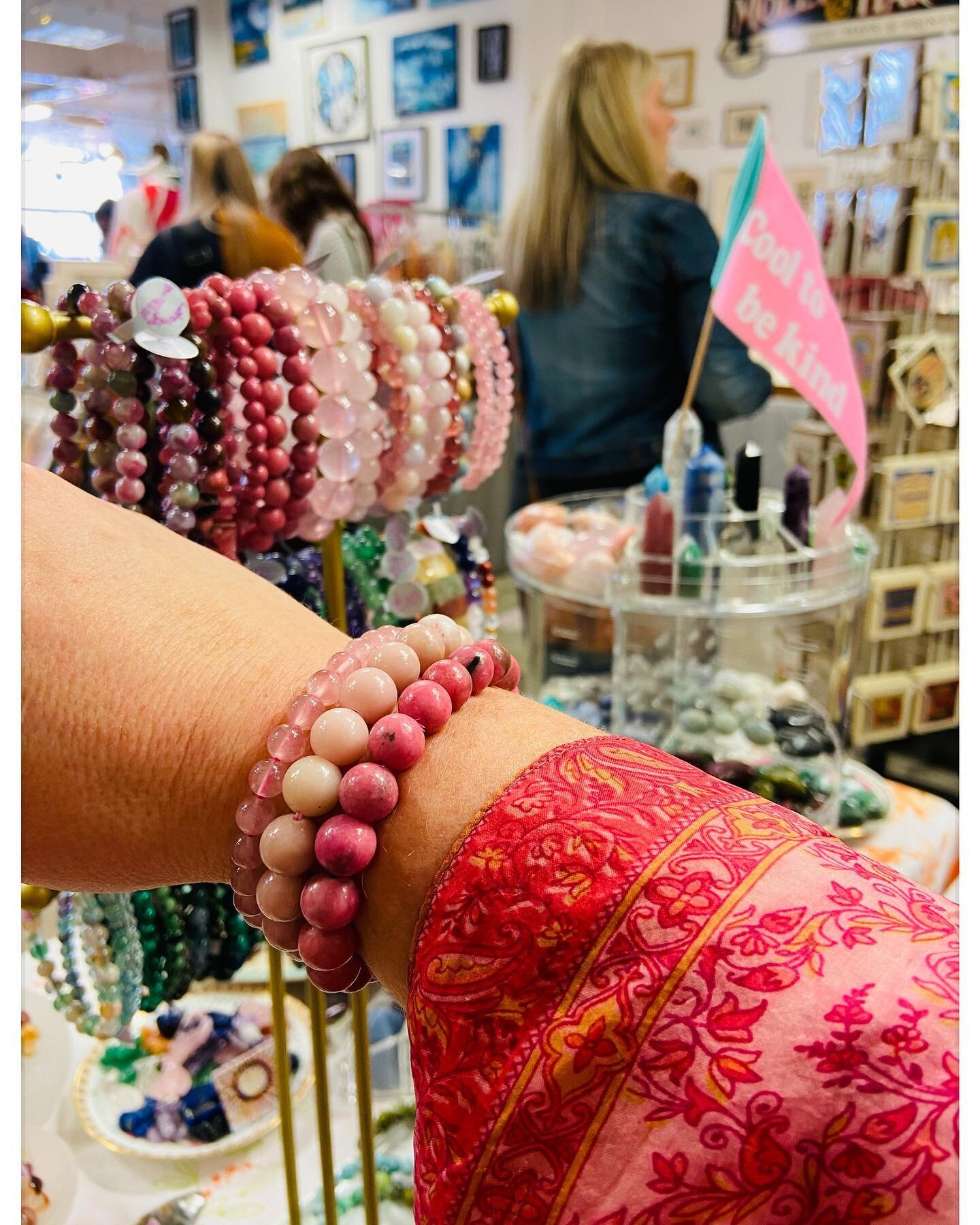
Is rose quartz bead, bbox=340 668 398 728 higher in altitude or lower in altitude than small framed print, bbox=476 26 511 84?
lower

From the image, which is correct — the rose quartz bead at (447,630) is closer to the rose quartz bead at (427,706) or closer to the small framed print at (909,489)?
the rose quartz bead at (427,706)

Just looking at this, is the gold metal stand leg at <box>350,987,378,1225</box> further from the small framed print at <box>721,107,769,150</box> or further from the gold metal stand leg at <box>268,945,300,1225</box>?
the small framed print at <box>721,107,769,150</box>

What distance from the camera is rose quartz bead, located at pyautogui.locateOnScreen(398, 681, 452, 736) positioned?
39 cm

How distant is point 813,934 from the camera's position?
29 cm

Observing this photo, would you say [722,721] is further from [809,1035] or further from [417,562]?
[809,1035]

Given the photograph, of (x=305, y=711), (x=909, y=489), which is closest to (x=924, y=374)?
(x=909, y=489)

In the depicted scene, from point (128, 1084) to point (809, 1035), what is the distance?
3.01ft

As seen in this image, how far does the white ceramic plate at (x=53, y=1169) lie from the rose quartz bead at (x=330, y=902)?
69 centimetres

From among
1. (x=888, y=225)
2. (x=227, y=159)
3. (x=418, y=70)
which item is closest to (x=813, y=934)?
(x=227, y=159)

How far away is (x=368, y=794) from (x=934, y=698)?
2469 millimetres

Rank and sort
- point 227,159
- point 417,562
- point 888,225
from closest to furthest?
1. point 417,562
2. point 227,159
3. point 888,225

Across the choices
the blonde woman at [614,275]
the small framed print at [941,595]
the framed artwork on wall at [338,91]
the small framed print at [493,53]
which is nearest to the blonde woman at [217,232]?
the blonde woman at [614,275]

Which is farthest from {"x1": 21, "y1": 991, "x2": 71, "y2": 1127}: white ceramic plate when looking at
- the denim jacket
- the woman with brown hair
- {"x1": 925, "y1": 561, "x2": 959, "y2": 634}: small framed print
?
{"x1": 925, "y1": 561, "x2": 959, "y2": 634}: small framed print

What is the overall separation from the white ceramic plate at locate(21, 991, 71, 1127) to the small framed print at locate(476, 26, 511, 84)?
2474 millimetres
